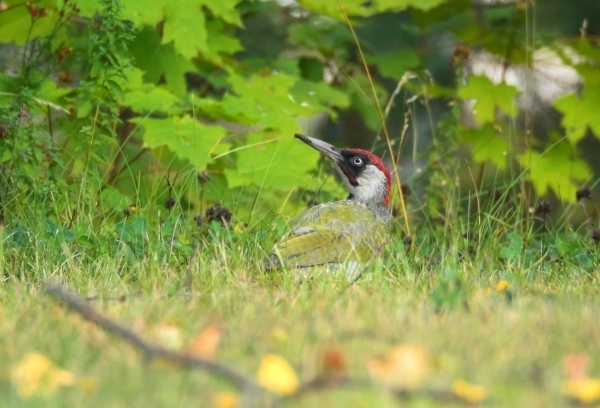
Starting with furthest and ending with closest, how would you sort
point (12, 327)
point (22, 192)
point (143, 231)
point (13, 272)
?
point (22, 192) < point (143, 231) < point (13, 272) < point (12, 327)

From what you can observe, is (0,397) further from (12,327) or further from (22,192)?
(22,192)

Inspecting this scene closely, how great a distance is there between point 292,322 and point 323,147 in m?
2.65

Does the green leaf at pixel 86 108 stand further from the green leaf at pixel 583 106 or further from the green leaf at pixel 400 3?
the green leaf at pixel 583 106

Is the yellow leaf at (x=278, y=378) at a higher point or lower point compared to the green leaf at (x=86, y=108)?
higher

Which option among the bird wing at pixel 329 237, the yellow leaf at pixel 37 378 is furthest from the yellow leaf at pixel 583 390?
the bird wing at pixel 329 237

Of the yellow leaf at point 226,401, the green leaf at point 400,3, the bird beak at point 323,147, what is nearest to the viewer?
the yellow leaf at point 226,401

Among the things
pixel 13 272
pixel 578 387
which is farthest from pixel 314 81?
pixel 578 387

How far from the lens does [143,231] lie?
4035mm

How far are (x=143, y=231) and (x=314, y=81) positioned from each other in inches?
127

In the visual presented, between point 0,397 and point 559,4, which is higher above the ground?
point 0,397

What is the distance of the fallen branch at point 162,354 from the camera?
74.7 inches

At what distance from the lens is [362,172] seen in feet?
16.8

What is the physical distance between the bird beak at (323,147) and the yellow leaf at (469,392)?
3009mm

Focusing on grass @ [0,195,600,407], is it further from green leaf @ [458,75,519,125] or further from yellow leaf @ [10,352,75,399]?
green leaf @ [458,75,519,125]
